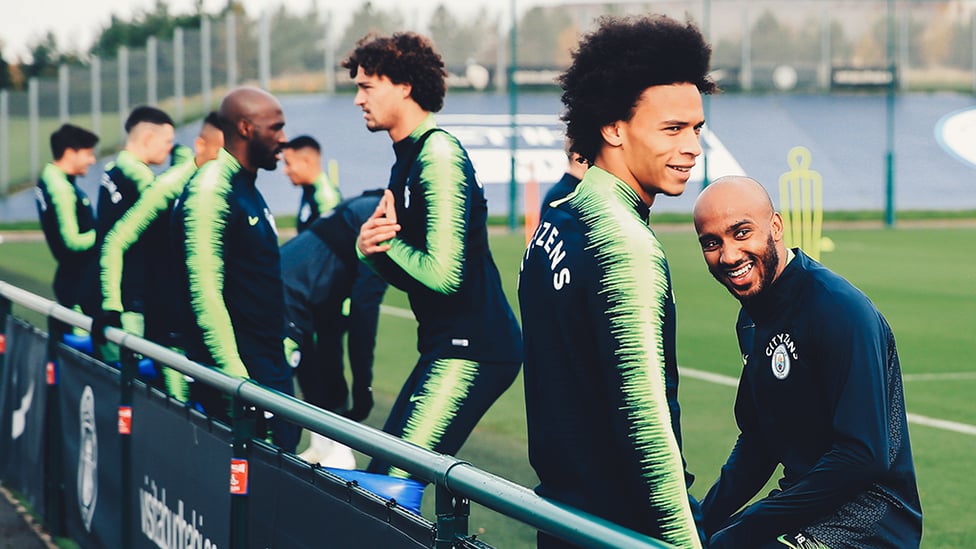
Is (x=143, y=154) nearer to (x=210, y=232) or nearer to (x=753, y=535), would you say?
(x=210, y=232)

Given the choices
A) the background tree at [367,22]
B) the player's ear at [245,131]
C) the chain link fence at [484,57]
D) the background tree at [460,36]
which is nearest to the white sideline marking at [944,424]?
the player's ear at [245,131]

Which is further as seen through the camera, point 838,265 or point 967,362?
point 838,265

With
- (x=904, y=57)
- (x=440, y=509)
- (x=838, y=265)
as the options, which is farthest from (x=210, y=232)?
(x=904, y=57)

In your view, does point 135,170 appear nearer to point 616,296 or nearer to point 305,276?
point 305,276

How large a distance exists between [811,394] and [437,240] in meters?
1.77

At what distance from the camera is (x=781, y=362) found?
134 inches

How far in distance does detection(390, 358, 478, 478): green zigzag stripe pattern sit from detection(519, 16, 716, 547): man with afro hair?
78.0 inches

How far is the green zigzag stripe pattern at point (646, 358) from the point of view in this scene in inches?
100

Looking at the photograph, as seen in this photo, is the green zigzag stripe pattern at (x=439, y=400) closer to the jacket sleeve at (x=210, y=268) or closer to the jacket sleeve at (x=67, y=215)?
the jacket sleeve at (x=210, y=268)

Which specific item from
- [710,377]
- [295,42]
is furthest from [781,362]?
[295,42]

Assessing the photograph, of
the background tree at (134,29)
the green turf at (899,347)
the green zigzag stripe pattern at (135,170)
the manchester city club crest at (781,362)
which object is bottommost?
the green turf at (899,347)

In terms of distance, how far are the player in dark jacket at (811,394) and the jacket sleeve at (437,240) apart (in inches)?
56.6

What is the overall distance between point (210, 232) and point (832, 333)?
2.88 m

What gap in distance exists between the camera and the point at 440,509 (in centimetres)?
298
